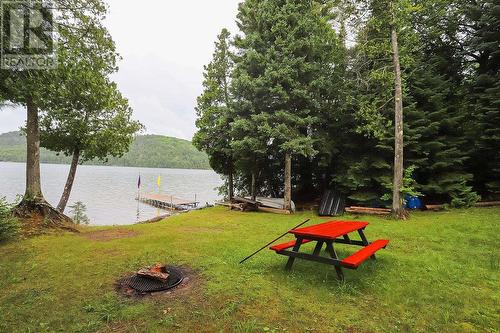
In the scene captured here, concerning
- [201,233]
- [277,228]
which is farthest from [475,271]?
[201,233]

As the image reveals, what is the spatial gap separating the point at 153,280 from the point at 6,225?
230 inches

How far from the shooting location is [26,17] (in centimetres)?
575

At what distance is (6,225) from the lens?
26.0ft

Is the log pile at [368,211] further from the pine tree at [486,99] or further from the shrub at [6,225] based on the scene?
the shrub at [6,225]

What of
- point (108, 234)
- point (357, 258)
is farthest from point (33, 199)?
point (357, 258)

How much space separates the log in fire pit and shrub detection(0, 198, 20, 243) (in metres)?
5.16

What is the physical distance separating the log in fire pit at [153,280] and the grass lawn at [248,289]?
263mm

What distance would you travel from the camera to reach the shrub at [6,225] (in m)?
7.86

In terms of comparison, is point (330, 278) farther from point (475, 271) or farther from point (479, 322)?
point (475, 271)

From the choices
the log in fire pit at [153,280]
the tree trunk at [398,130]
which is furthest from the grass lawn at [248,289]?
the tree trunk at [398,130]

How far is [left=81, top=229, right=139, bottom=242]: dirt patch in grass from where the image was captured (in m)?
8.91

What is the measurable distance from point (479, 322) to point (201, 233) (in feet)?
24.8

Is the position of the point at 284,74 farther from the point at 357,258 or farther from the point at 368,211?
the point at 357,258

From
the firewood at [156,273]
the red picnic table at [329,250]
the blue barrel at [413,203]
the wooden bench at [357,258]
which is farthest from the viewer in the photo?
the blue barrel at [413,203]
